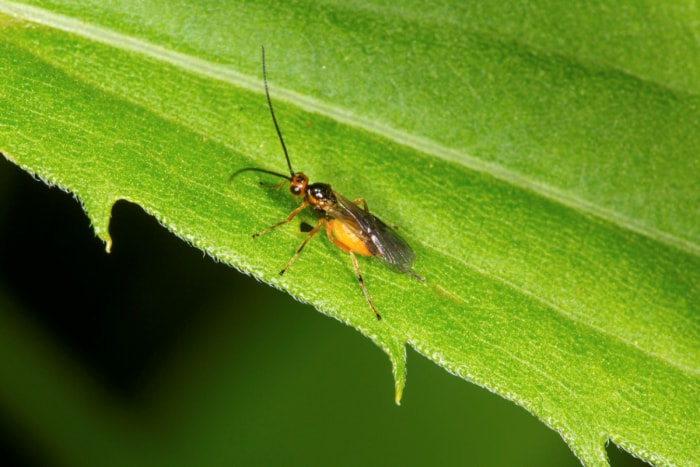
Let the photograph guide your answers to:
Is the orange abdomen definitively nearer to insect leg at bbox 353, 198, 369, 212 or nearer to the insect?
the insect

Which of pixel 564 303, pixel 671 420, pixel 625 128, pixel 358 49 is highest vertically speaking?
pixel 625 128

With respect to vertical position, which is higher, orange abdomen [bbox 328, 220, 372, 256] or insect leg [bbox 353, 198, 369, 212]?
insect leg [bbox 353, 198, 369, 212]

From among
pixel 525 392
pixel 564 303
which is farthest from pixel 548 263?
pixel 525 392

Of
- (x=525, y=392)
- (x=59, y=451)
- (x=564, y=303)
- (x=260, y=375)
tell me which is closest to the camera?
(x=525, y=392)

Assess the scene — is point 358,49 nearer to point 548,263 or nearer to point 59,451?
point 548,263

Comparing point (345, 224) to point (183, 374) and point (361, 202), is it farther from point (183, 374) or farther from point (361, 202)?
point (183, 374)

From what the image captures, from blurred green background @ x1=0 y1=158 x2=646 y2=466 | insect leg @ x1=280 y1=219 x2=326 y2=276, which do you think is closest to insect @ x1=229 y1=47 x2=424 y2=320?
insect leg @ x1=280 y1=219 x2=326 y2=276

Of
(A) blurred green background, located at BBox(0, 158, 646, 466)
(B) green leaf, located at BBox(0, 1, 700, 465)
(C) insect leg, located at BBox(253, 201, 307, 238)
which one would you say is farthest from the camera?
(A) blurred green background, located at BBox(0, 158, 646, 466)
